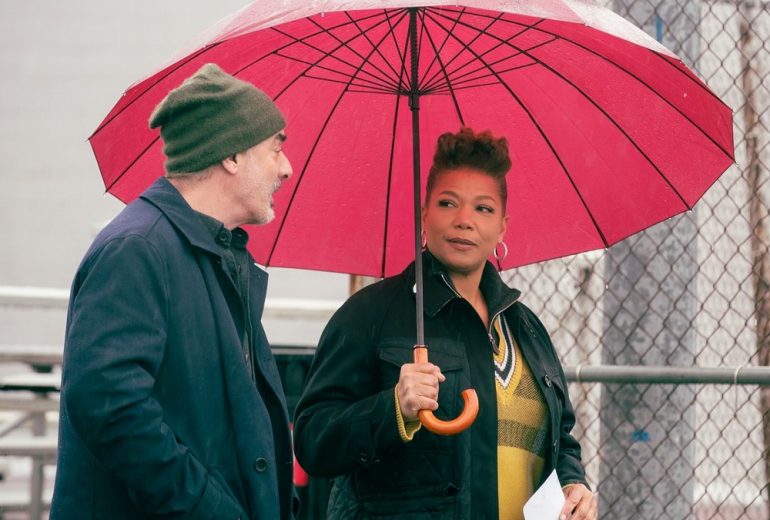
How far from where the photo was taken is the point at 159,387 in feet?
8.05

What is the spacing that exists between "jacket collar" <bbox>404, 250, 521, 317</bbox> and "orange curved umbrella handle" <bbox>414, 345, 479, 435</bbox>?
260 millimetres

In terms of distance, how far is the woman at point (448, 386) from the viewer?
3.02 metres

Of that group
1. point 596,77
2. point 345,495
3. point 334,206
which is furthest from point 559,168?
point 345,495

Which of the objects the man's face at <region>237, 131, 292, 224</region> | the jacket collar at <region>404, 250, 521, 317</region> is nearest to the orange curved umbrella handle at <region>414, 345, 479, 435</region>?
the jacket collar at <region>404, 250, 521, 317</region>

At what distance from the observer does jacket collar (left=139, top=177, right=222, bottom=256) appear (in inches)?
101

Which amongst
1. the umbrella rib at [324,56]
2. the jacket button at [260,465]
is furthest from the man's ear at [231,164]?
the jacket button at [260,465]

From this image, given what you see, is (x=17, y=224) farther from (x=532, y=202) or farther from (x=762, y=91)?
(x=532, y=202)

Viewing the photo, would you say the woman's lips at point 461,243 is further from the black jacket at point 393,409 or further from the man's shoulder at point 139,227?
the man's shoulder at point 139,227

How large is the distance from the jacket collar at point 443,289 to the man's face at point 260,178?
66 cm

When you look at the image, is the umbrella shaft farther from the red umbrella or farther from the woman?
the woman

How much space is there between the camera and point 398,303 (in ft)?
A: 10.6

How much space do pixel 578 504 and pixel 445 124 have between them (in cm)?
125

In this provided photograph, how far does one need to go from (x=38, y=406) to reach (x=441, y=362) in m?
4.48

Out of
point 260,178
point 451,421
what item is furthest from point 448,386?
point 260,178
